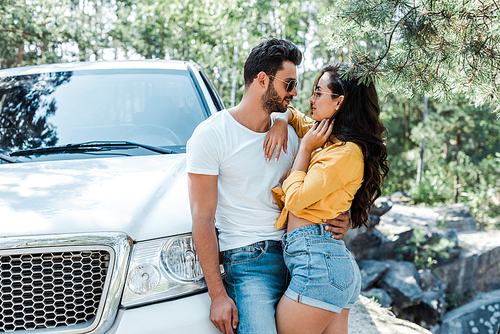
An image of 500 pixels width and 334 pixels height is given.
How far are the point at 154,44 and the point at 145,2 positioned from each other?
3480 mm

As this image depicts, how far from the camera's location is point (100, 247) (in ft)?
5.76

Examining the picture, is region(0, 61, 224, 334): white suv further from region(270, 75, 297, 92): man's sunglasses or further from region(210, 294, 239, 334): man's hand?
region(270, 75, 297, 92): man's sunglasses

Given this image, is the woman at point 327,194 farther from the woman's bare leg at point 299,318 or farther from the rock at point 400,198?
the rock at point 400,198

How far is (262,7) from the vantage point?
43.5ft

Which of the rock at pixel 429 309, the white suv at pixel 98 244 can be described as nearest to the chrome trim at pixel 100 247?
the white suv at pixel 98 244

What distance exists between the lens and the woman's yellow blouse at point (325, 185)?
1.92 metres

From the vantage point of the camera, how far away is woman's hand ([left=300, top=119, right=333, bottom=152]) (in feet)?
6.90

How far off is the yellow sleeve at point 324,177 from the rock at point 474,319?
322 inches

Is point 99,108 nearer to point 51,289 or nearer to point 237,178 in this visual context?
point 237,178

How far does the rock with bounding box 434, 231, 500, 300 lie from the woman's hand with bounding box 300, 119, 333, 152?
9.71 m

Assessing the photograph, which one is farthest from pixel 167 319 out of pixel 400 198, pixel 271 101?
pixel 400 198

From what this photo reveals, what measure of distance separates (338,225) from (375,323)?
289cm

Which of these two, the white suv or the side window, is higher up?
the side window

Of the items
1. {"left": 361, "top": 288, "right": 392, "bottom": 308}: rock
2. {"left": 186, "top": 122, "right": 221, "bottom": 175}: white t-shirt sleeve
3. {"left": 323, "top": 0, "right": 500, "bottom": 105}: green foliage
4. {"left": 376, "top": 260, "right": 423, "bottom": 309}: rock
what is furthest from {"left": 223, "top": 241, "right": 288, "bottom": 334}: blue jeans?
{"left": 376, "top": 260, "right": 423, "bottom": 309}: rock
